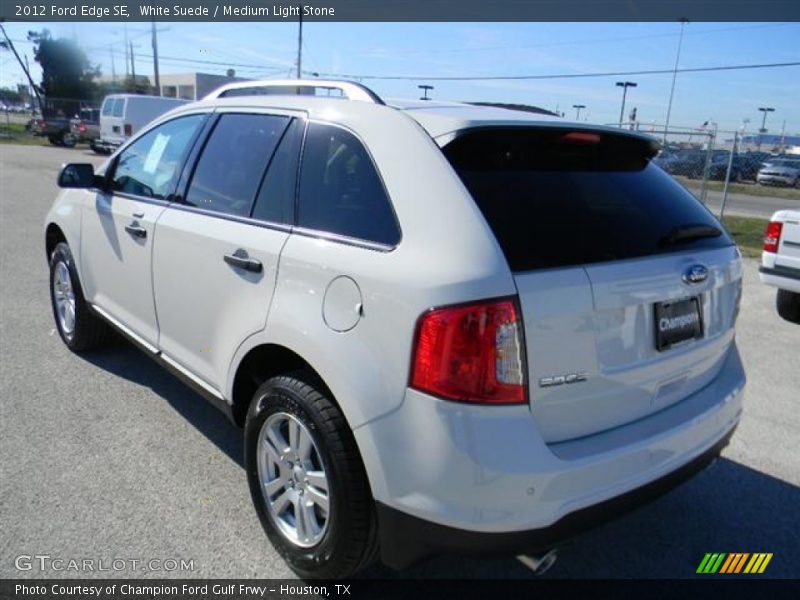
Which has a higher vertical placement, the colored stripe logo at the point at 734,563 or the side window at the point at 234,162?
the side window at the point at 234,162

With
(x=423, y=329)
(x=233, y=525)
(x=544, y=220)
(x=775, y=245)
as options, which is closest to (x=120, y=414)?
(x=233, y=525)

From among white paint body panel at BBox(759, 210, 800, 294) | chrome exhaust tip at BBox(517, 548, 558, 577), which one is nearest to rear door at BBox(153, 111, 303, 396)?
chrome exhaust tip at BBox(517, 548, 558, 577)

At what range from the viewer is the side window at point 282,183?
269cm

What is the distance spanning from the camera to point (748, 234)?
13172 millimetres

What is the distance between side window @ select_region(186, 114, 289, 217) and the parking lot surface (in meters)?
1.35

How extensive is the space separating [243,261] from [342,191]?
548 millimetres

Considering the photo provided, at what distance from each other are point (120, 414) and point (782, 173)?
103 ft

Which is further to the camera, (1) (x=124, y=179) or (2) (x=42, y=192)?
(2) (x=42, y=192)

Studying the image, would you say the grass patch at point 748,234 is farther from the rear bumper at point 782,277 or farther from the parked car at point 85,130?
the parked car at point 85,130

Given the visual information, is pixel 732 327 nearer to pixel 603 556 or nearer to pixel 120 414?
pixel 603 556

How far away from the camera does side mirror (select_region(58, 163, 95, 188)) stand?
4164mm

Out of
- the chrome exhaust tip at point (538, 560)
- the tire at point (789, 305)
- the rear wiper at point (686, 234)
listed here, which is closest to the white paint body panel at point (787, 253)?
the tire at point (789, 305)

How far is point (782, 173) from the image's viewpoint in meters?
28.3

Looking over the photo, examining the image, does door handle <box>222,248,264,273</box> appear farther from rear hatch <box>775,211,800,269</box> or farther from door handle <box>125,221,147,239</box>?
rear hatch <box>775,211,800,269</box>
